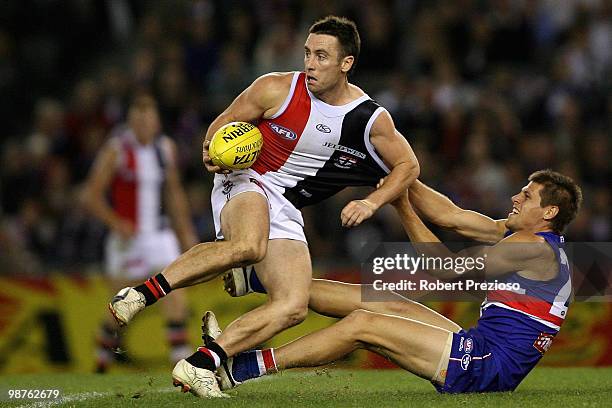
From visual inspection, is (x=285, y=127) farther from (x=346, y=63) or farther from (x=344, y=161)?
(x=346, y=63)

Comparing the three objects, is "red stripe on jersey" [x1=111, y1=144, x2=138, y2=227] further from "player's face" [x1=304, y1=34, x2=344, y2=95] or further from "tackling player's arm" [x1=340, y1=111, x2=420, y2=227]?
"tackling player's arm" [x1=340, y1=111, x2=420, y2=227]

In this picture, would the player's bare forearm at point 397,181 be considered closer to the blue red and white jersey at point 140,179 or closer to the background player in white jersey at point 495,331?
the background player in white jersey at point 495,331

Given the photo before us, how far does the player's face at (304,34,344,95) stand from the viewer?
26.3 feet

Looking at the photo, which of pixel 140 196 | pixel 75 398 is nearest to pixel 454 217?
pixel 75 398

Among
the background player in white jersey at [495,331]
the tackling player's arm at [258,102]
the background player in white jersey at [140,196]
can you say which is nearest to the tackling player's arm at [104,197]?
the background player in white jersey at [140,196]

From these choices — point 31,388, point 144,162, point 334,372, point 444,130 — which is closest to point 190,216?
point 144,162

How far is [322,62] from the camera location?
8.03 m

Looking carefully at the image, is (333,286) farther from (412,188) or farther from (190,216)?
(190,216)

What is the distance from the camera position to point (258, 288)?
8.05 meters

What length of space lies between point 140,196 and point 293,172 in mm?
3664

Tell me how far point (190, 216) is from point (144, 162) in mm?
2046

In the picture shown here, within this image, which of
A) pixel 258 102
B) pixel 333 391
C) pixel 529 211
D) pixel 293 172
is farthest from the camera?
pixel 293 172

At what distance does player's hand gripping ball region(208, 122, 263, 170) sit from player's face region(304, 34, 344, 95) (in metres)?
0.54

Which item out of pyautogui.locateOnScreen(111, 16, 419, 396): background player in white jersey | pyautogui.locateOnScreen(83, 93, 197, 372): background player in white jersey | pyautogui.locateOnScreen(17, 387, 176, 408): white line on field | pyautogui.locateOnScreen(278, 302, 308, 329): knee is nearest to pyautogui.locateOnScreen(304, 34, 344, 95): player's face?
pyautogui.locateOnScreen(111, 16, 419, 396): background player in white jersey
